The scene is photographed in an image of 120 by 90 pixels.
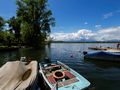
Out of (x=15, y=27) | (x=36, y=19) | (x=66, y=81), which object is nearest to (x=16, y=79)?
(x=66, y=81)

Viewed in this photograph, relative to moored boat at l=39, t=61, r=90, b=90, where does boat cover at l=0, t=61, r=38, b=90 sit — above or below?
above

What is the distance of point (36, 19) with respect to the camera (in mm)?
59469

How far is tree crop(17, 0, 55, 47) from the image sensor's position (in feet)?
194

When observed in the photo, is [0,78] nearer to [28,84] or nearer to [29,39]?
[28,84]

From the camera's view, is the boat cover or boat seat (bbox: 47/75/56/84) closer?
the boat cover

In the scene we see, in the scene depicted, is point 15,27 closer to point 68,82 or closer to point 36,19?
point 36,19

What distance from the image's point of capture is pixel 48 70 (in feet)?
54.7

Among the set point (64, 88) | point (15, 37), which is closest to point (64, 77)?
point (64, 88)

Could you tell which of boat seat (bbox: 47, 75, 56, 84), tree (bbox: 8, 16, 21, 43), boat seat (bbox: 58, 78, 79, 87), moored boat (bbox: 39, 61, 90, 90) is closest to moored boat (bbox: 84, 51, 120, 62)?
moored boat (bbox: 39, 61, 90, 90)

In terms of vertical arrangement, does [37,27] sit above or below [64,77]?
above

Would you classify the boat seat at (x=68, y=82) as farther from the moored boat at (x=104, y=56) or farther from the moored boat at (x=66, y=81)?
the moored boat at (x=104, y=56)

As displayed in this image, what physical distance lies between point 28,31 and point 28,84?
49.0 meters

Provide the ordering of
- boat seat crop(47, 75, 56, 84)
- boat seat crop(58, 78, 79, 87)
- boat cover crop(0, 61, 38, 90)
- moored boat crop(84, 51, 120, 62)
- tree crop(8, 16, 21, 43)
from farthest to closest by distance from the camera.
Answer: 1. tree crop(8, 16, 21, 43)
2. moored boat crop(84, 51, 120, 62)
3. boat seat crop(47, 75, 56, 84)
4. boat seat crop(58, 78, 79, 87)
5. boat cover crop(0, 61, 38, 90)

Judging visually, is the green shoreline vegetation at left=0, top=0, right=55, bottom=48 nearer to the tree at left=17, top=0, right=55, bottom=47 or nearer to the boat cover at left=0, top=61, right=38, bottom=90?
the tree at left=17, top=0, right=55, bottom=47
